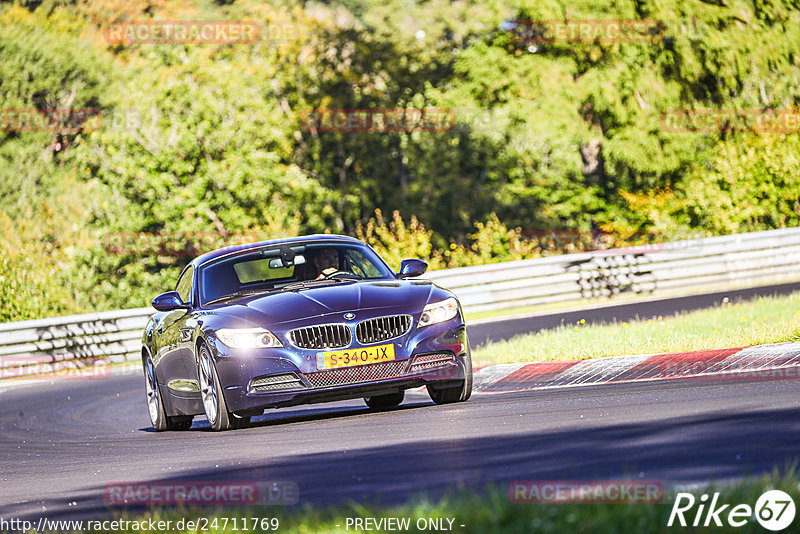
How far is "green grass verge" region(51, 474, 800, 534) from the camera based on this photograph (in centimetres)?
456

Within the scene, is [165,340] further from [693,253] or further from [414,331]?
[693,253]

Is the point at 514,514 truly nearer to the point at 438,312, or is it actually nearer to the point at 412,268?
the point at 438,312

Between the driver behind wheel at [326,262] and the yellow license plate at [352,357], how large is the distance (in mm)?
1580

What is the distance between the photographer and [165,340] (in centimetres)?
1144

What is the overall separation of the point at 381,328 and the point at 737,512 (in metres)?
5.18

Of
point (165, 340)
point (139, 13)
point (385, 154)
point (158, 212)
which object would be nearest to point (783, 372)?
point (165, 340)

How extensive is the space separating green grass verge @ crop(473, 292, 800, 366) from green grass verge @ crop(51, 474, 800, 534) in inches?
274

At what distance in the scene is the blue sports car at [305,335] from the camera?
946 centimetres

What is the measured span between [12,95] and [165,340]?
45609 mm
